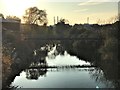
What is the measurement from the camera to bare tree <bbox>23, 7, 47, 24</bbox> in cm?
4824

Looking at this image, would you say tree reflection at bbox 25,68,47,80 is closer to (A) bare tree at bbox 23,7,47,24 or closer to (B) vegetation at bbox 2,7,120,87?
(B) vegetation at bbox 2,7,120,87

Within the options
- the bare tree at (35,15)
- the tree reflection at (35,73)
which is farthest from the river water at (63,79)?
the bare tree at (35,15)

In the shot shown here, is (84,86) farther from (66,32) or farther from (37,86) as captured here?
(66,32)

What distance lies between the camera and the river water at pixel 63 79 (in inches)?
829

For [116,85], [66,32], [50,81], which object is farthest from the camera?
[66,32]

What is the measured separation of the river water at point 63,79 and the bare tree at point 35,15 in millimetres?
20084

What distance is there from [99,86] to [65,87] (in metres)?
2.42

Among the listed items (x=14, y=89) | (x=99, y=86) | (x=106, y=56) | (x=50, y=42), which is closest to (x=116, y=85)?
(x=99, y=86)

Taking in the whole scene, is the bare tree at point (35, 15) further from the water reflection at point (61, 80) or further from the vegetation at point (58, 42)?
the water reflection at point (61, 80)

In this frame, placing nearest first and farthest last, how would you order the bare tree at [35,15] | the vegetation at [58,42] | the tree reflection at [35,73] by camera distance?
the vegetation at [58,42]
the tree reflection at [35,73]
the bare tree at [35,15]

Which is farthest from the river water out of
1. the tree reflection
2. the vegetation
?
the vegetation

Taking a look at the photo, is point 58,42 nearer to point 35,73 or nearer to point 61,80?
point 35,73

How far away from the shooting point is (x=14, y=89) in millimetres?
19672

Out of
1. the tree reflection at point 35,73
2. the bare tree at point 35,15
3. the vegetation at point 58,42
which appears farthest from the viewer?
the bare tree at point 35,15
